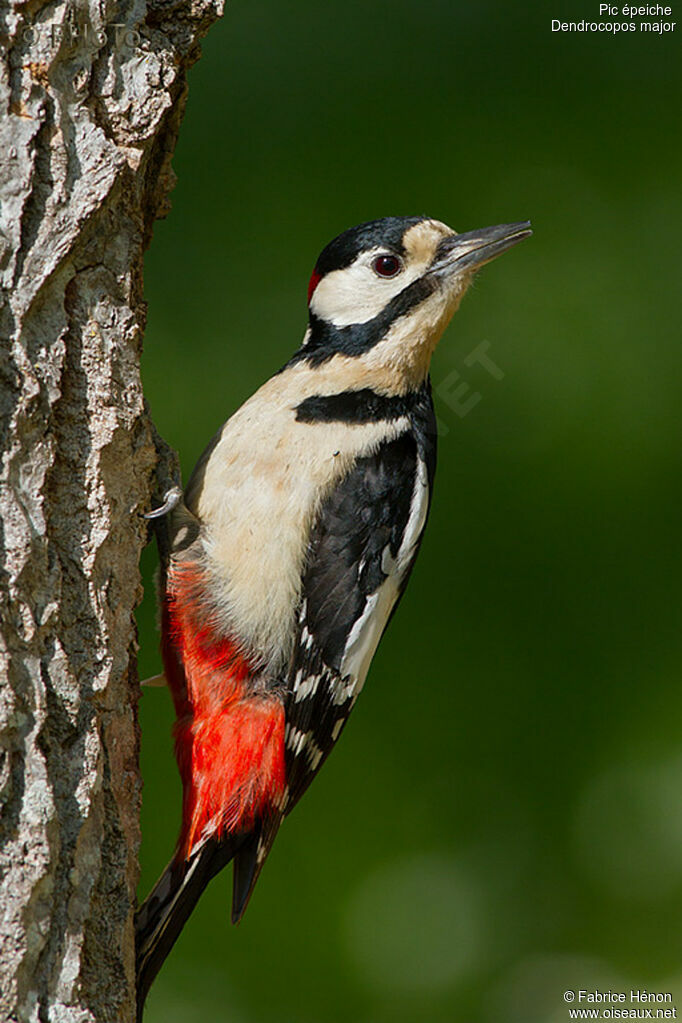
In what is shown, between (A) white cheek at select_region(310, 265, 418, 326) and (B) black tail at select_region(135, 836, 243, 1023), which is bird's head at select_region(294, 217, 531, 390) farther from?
(B) black tail at select_region(135, 836, 243, 1023)

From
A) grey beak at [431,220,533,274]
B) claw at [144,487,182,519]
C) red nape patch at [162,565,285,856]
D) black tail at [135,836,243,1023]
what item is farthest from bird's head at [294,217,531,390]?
black tail at [135,836,243,1023]

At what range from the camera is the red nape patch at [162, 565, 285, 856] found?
2.48 m

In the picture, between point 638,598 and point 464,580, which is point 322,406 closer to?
point 464,580

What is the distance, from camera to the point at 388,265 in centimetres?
272

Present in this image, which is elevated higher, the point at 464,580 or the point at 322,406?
the point at 322,406

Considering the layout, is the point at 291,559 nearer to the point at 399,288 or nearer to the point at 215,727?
the point at 215,727

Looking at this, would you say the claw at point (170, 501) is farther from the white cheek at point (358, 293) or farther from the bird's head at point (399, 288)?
the white cheek at point (358, 293)

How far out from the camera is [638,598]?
11.6 feet

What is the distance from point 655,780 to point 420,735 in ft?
2.25

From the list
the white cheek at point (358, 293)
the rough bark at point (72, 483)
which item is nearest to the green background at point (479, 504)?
the white cheek at point (358, 293)

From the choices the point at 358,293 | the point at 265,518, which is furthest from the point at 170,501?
the point at 358,293

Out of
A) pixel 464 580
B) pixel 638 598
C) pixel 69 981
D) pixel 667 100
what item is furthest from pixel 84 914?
pixel 667 100

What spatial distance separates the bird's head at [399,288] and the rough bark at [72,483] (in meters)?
0.72

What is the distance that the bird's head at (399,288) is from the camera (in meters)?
2.68
